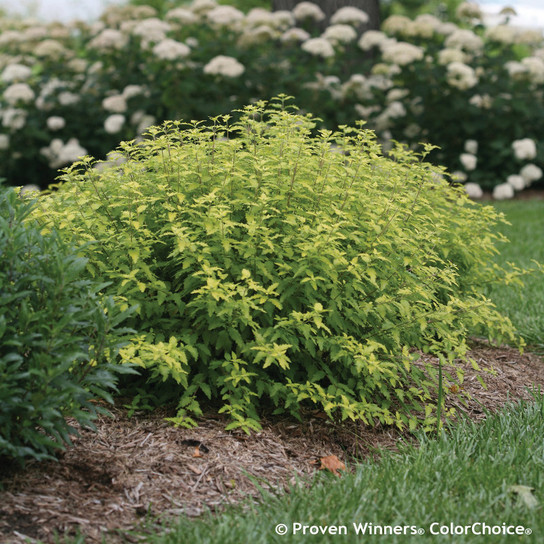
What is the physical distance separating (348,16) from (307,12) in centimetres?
63

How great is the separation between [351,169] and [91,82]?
→ 8176mm

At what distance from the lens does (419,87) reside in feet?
32.5

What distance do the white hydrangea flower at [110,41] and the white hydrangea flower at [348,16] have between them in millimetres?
3214

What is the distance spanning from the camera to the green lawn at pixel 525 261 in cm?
495

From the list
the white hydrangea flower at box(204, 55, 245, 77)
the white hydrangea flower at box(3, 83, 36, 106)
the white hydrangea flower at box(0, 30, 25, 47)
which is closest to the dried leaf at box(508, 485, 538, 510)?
the white hydrangea flower at box(204, 55, 245, 77)

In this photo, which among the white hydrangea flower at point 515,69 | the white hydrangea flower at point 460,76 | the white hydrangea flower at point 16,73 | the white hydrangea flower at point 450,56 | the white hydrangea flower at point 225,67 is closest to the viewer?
the white hydrangea flower at point 225,67

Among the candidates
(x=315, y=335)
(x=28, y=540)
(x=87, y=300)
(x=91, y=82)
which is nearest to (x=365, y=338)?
(x=315, y=335)

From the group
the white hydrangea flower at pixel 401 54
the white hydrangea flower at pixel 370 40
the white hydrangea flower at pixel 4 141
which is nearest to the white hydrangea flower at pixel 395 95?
the white hydrangea flower at pixel 401 54

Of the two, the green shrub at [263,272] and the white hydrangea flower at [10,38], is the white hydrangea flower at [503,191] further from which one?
the white hydrangea flower at [10,38]

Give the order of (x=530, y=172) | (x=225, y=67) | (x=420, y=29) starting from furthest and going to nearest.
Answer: (x=420, y=29) < (x=530, y=172) < (x=225, y=67)

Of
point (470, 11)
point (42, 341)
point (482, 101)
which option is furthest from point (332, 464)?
point (470, 11)

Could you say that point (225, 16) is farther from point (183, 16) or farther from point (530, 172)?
point (530, 172)

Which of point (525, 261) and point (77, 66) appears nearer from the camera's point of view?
point (525, 261)

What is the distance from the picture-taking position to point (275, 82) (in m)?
9.27
